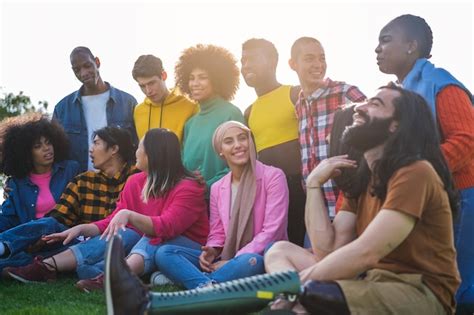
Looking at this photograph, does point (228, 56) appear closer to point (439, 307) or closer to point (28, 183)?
point (28, 183)

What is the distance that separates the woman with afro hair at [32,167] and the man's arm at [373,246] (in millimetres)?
4438

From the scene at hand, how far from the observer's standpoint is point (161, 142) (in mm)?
6328

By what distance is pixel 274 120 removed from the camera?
6.32 metres

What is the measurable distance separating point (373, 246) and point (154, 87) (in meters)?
4.12

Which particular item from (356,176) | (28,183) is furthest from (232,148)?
(28,183)

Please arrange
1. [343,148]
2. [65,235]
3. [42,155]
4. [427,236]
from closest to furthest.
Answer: [427,236], [343,148], [65,235], [42,155]

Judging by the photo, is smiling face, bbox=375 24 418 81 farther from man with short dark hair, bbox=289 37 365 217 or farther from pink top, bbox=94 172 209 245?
pink top, bbox=94 172 209 245

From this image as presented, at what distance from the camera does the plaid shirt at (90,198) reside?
7094 mm

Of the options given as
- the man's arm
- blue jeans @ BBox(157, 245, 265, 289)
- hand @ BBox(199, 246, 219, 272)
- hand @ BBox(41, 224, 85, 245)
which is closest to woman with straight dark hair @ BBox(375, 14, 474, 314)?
the man's arm

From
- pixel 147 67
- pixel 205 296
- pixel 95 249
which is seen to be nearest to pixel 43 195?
pixel 95 249

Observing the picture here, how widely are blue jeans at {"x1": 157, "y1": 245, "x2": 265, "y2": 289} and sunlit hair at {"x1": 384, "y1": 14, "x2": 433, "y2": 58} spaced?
193 centimetres

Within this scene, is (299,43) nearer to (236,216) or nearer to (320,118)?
(320,118)

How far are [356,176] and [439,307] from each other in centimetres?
83

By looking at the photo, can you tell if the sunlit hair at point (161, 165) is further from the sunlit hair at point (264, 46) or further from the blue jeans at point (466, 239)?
the blue jeans at point (466, 239)
